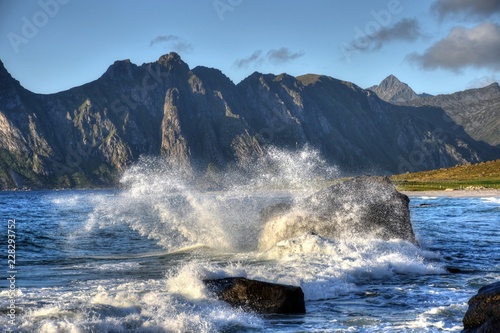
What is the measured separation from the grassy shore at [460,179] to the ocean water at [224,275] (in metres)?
54.6

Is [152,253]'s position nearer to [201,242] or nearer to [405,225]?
[201,242]

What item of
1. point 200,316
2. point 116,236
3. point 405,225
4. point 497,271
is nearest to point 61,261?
point 116,236

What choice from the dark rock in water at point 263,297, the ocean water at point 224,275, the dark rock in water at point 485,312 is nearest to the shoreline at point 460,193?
the ocean water at point 224,275

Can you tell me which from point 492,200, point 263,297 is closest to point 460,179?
point 492,200

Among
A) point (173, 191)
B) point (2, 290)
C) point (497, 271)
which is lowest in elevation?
point (497, 271)

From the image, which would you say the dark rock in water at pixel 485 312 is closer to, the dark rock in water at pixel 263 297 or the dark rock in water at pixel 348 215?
the dark rock in water at pixel 263 297

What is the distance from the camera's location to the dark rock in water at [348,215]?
26.2m

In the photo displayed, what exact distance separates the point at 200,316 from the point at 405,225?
16745mm

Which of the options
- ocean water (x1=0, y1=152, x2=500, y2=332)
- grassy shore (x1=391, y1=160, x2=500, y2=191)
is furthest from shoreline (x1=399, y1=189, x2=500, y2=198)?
ocean water (x1=0, y1=152, x2=500, y2=332)

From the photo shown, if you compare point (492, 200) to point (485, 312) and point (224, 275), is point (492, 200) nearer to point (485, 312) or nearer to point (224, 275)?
point (224, 275)

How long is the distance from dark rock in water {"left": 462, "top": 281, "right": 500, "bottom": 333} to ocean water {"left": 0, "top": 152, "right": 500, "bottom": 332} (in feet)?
4.25

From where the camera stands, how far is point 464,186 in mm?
88250

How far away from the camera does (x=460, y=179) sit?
101562mm

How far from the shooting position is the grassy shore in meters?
88.5
